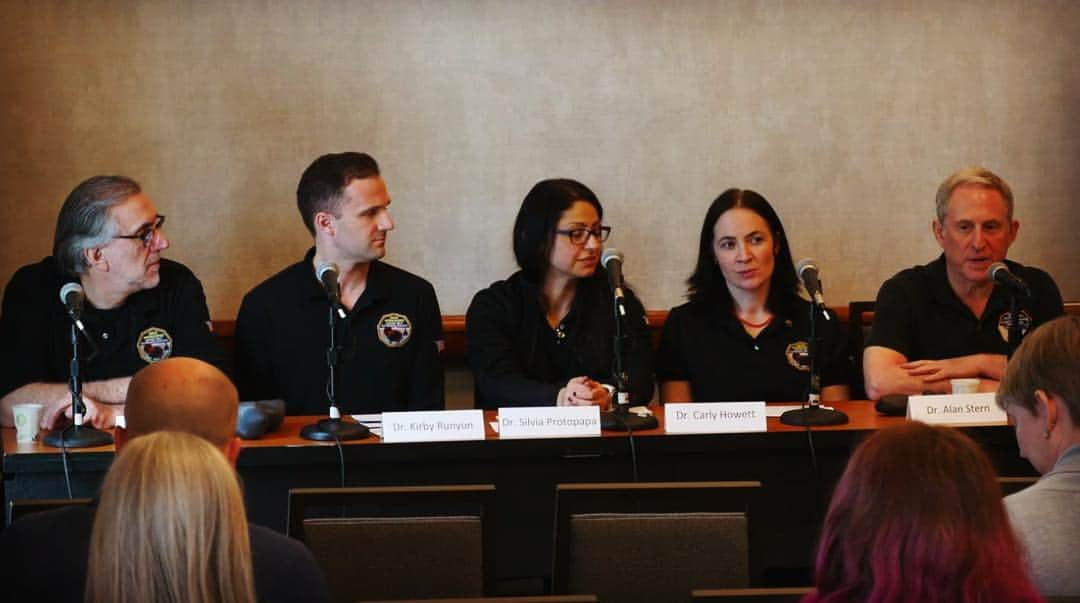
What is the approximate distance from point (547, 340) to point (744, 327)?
0.61 meters

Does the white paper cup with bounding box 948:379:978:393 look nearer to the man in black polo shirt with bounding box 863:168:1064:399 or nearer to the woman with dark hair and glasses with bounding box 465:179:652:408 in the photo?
the man in black polo shirt with bounding box 863:168:1064:399

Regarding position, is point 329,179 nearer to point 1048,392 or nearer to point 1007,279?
point 1007,279

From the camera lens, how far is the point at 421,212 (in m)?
5.18

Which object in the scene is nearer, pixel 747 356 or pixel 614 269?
pixel 614 269

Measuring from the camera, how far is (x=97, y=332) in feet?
13.8

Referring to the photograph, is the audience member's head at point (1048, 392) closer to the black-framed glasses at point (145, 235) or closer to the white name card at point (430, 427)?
the white name card at point (430, 427)

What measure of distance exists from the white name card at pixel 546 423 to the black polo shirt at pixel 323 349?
749 mm

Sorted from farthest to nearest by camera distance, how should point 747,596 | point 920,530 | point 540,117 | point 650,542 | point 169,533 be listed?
point 540,117 → point 650,542 → point 747,596 → point 169,533 → point 920,530

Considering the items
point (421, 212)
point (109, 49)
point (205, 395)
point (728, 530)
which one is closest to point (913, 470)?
point (728, 530)

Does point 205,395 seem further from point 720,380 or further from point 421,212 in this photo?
point 421,212

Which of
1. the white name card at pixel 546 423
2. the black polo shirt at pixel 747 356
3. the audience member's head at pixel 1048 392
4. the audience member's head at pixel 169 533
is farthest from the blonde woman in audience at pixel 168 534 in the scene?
the black polo shirt at pixel 747 356

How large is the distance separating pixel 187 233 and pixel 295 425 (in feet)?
4.69

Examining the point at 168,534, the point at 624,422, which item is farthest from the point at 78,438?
the point at 168,534

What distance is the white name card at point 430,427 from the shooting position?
363cm
